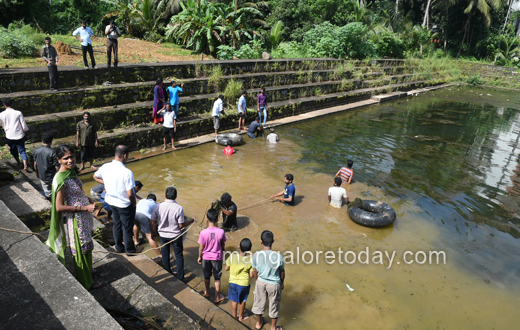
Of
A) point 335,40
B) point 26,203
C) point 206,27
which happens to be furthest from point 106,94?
point 335,40

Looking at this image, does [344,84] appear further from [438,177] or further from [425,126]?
[438,177]

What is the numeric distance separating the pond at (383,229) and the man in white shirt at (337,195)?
0.54ft

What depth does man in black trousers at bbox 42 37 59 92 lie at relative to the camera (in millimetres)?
8602

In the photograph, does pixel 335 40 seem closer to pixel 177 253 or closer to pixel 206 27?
pixel 206 27

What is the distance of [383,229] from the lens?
716cm

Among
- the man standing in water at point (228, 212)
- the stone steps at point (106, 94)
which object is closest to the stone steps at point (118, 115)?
the stone steps at point (106, 94)

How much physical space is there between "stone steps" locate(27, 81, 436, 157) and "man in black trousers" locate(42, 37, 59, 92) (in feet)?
5.29

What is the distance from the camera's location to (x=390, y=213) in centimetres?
725

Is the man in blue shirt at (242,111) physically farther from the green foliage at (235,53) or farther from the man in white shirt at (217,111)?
the green foliage at (235,53)

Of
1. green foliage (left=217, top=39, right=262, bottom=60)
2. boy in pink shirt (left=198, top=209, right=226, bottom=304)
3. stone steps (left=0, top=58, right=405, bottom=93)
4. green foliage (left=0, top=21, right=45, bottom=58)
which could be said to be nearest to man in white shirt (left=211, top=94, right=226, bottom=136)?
stone steps (left=0, top=58, right=405, bottom=93)

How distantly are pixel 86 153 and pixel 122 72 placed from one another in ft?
12.9

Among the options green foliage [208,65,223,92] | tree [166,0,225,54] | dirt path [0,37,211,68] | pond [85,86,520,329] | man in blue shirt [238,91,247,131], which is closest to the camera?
pond [85,86,520,329]

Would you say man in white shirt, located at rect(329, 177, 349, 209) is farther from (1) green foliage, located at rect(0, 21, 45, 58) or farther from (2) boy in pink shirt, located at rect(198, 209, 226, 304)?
(1) green foliage, located at rect(0, 21, 45, 58)

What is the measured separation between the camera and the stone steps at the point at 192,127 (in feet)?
30.6
